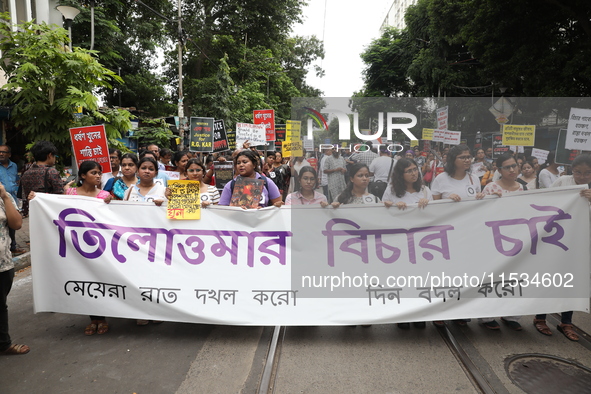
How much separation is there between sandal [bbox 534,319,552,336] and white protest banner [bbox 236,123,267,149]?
8773 millimetres

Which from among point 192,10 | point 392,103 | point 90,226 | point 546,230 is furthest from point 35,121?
point 392,103

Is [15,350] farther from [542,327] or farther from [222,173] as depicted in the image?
[222,173]

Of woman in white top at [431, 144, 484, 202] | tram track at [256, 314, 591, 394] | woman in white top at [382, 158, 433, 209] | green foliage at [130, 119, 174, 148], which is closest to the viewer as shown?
tram track at [256, 314, 591, 394]

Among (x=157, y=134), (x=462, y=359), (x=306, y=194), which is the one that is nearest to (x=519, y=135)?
(x=306, y=194)

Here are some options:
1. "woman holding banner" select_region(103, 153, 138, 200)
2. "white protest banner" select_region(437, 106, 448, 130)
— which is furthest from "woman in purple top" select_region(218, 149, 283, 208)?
"white protest banner" select_region(437, 106, 448, 130)

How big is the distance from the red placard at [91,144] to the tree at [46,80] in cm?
93

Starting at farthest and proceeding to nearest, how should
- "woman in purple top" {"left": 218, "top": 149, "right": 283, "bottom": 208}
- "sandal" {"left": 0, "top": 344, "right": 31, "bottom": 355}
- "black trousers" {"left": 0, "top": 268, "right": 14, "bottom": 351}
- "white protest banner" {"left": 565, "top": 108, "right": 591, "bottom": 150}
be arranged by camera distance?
"white protest banner" {"left": 565, "top": 108, "right": 591, "bottom": 150} → "woman in purple top" {"left": 218, "top": 149, "right": 283, "bottom": 208} → "sandal" {"left": 0, "top": 344, "right": 31, "bottom": 355} → "black trousers" {"left": 0, "top": 268, "right": 14, "bottom": 351}

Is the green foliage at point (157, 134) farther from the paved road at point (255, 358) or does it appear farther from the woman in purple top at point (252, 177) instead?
the paved road at point (255, 358)

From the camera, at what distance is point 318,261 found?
150 inches

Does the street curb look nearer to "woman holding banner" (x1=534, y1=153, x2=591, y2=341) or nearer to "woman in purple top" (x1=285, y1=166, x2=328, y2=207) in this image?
"woman in purple top" (x1=285, y1=166, x2=328, y2=207)

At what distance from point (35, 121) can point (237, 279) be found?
5282 millimetres

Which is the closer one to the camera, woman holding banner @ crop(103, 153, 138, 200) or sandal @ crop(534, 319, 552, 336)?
sandal @ crop(534, 319, 552, 336)

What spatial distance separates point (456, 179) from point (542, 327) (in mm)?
1664

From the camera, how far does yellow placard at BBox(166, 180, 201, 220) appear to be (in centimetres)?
388
